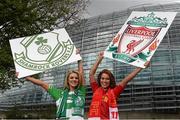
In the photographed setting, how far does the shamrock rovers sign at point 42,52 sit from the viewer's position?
8.22 meters

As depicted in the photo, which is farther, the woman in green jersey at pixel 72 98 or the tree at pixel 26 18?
the tree at pixel 26 18

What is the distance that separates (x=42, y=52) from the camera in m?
8.35

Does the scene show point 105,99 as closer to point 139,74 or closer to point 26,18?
point 26,18

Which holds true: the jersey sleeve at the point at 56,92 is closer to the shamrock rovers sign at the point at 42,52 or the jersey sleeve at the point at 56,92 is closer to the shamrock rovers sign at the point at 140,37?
the shamrock rovers sign at the point at 42,52

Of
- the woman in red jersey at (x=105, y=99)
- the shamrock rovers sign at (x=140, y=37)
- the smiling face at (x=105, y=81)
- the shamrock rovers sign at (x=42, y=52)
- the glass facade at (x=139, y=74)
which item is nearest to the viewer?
the woman in red jersey at (x=105, y=99)

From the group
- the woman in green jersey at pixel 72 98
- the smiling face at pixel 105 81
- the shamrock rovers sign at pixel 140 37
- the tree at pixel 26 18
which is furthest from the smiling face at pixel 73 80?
the tree at pixel 26 18

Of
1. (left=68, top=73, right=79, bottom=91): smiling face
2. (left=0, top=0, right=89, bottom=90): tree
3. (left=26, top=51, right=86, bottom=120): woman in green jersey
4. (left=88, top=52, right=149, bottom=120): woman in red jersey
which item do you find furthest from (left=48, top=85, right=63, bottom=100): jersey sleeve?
(left=0, top=0, right=89, bottom=90): tree

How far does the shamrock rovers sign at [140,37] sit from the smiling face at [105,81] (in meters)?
0.73

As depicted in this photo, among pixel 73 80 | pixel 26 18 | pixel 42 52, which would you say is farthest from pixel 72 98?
pixel 26 18

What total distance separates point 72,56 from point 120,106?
128 feet

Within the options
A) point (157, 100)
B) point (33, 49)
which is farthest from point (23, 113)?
point (33, 49)

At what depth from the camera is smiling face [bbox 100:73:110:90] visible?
287 inches

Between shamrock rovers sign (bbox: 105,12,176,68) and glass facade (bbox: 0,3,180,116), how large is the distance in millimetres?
32319

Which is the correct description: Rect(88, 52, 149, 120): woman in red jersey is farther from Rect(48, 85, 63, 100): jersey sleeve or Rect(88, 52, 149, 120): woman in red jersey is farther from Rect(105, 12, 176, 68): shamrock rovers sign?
Rect(105, 12, 176, 68): shamrock rovers sign
